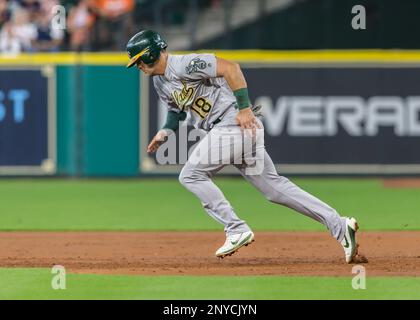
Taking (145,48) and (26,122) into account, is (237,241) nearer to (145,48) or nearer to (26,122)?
(145,48)

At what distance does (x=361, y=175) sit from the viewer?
16469mm

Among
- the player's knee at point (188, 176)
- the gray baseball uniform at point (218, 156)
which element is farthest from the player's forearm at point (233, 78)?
the player's knee at point (188, 176)

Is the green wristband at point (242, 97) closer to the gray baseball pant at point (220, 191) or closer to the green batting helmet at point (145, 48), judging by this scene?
the gray baseball pant at point (220, 191)

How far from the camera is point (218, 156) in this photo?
331 inches

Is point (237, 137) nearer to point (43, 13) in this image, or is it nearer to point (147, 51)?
point (147, 51)

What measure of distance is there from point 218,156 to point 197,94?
1.63ft

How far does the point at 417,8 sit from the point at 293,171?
3.11m

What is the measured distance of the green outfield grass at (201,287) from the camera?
6984 millimetres

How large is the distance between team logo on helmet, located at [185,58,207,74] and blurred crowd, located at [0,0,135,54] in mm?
8710

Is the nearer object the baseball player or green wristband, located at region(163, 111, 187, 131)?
the baseball player

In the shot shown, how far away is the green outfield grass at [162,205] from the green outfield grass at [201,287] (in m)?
3.75

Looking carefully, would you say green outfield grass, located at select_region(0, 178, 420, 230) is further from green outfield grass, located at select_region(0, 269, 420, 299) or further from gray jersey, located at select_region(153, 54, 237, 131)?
green outfield grass, located at select_region(0, 269, 420, 299)

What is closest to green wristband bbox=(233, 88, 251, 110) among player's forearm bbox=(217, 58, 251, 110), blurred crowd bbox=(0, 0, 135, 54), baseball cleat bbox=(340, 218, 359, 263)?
player's forearm bbox=(217, 58, 251, 110)

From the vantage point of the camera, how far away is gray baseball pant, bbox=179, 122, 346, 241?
27.6ft
